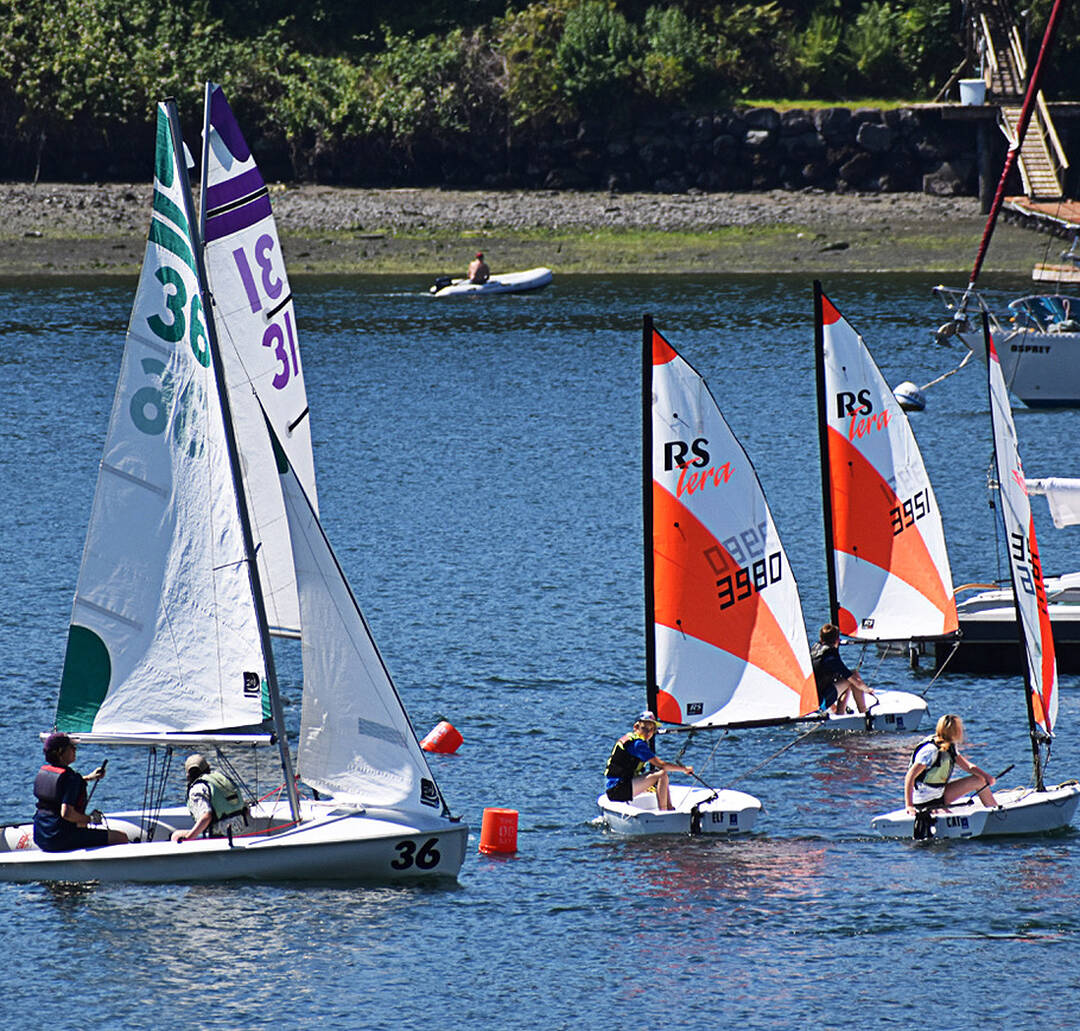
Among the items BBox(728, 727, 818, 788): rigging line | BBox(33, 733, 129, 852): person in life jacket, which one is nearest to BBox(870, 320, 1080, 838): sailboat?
BBox(728, 727, 818, 788): rigging line

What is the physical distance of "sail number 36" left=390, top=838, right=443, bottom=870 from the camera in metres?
26.5

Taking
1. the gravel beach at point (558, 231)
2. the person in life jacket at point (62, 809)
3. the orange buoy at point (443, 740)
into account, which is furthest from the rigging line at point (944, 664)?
the gravel beach at point (558, 231)

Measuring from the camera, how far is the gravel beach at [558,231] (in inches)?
3777

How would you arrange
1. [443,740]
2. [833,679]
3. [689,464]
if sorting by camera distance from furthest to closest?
[833,679]
[443,740]
[689,464]

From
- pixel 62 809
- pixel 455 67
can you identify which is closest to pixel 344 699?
pixel 62 809

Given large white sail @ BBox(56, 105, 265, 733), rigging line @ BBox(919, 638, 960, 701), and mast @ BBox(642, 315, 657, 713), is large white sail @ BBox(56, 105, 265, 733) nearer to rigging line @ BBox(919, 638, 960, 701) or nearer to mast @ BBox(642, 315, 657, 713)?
mast @ BBox(642, 315, 657, 713)

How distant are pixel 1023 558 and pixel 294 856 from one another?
38.8 feet

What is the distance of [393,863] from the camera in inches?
1050

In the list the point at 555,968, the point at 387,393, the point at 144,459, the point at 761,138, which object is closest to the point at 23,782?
the point at 144,459

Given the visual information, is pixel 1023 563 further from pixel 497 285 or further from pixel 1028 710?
pixel 497 285

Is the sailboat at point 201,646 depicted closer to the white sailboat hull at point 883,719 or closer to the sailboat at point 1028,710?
the sailboat at point 1028,710

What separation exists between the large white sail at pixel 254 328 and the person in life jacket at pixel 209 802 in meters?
4.54

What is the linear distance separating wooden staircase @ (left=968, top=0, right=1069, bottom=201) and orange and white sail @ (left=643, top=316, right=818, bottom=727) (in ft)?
235

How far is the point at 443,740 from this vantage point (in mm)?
33156
